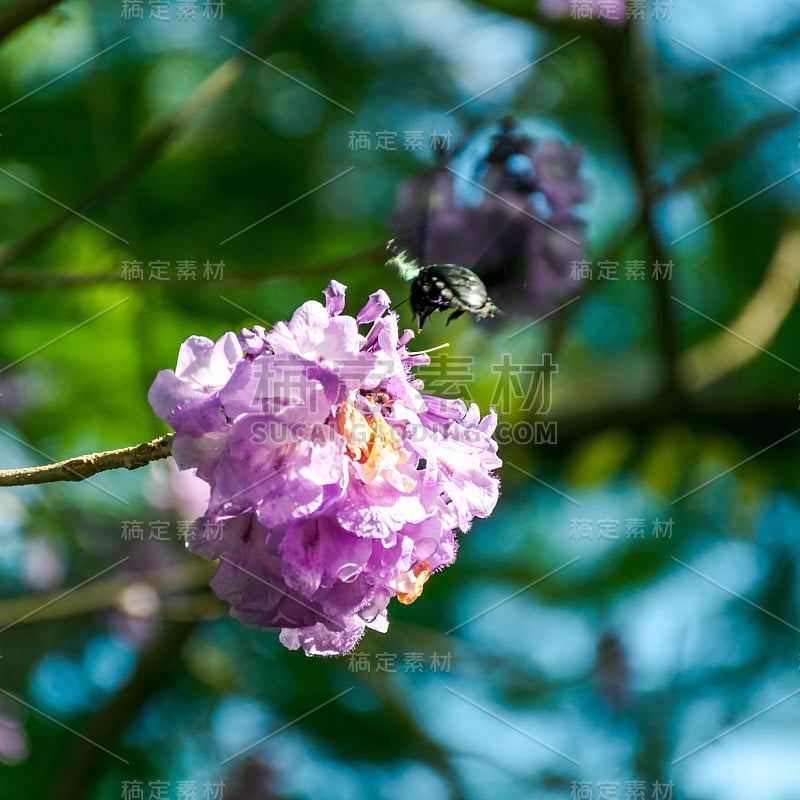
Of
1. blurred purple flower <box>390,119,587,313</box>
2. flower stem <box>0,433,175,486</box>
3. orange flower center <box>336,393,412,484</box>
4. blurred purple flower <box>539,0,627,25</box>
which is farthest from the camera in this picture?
blurred purple flower <box>539,0,627,25</box>

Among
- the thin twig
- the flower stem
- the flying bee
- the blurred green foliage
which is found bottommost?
the blurred green foliage

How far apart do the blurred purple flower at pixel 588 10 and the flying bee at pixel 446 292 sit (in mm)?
1312

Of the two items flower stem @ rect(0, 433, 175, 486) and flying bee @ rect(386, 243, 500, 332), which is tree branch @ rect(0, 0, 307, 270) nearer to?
flying bee @ rect(386, 243, 500, 332)

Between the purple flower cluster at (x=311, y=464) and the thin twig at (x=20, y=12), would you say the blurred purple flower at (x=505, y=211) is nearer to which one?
the thin twig at (x=20, y=12)

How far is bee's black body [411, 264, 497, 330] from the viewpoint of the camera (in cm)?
98

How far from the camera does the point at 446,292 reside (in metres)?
0.98

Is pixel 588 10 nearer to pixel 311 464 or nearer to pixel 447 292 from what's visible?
pixel 447 292

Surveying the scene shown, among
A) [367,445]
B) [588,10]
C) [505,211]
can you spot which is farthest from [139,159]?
[588,10]

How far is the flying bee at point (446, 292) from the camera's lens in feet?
3.21

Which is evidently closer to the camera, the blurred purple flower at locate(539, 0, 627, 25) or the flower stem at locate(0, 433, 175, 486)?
the flower stem at locate(0, 433, 175, 486)

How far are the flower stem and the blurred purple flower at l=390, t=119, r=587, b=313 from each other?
2.86 ft

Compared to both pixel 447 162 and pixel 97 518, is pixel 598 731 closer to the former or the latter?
pixel 97 518

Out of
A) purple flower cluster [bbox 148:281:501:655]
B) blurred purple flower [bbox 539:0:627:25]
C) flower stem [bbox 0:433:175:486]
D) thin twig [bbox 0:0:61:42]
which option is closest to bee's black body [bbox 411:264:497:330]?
purple flower cluster [bbox 148:281:501:655]

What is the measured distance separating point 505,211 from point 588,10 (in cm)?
72
